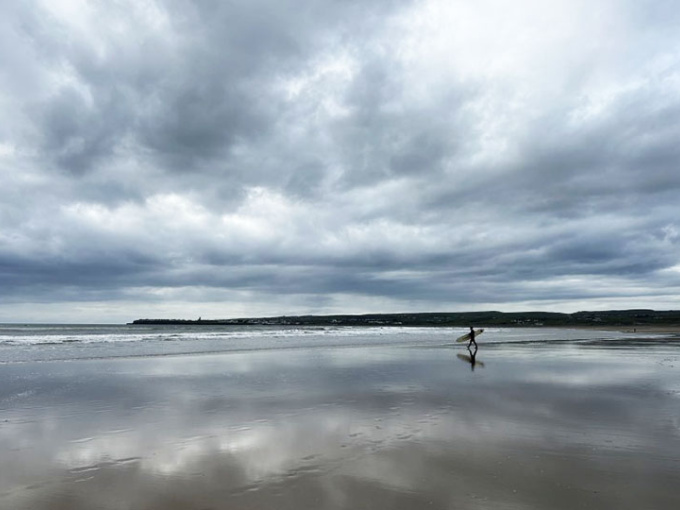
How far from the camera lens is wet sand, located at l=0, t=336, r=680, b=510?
6.56 meters

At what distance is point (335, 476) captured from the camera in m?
7.28

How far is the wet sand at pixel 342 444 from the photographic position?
258 inches

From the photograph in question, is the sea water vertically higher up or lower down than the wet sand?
higher up

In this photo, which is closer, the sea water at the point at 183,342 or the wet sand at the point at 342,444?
the wet sand at the point at 342,444

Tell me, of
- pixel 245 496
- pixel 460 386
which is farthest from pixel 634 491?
pixel 460 386

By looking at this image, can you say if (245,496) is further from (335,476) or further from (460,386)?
(460,386)

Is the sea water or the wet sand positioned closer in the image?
the wet sand

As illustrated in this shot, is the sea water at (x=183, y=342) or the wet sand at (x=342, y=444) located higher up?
the sea water at (x=183, y=342)

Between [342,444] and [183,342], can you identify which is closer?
[342,444]

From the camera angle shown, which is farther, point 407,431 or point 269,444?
point 407,431

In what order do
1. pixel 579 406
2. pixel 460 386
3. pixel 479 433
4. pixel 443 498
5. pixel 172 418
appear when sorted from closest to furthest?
pixel 443 498, pixel 479 433, pixel 172 418, pixel 579 406, pixel 460 386

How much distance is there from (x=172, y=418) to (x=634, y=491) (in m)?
10.2

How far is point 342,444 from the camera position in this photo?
9.12 metres

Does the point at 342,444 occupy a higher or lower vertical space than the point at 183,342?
lower
